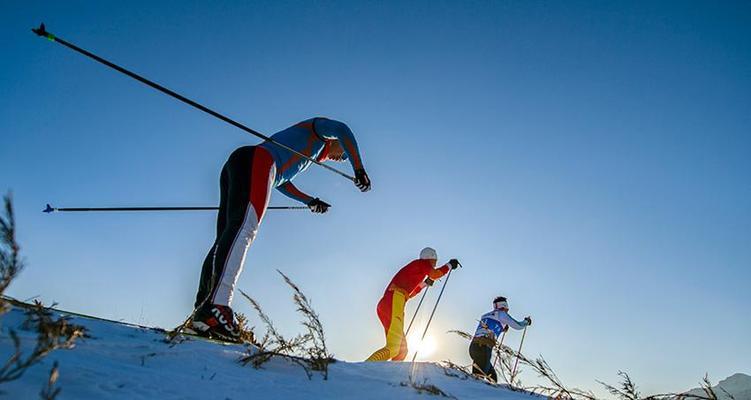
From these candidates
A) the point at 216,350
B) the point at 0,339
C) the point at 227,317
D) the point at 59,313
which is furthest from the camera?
the point at 227,317

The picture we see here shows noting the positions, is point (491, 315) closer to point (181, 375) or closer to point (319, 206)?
point (319, 206)

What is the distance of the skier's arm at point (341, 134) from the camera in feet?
12.0

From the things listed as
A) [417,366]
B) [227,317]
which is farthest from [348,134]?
[417,366]

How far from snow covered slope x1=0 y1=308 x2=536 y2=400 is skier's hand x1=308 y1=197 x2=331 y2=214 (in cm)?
250

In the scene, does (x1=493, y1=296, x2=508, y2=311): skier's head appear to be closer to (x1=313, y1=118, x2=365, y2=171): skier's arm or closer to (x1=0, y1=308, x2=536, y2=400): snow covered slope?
(x1=313, y1=118, x2=365, y2=171): skier's arm

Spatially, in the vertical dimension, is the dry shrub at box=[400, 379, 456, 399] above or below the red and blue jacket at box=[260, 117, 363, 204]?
below

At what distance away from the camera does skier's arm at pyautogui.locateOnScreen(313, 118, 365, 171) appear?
3658mm

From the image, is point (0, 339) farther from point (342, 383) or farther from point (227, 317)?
point (227, 317)

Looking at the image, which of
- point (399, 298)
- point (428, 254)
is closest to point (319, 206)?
point (399, 298)

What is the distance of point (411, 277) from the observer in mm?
6141

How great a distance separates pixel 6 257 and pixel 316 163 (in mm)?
3073

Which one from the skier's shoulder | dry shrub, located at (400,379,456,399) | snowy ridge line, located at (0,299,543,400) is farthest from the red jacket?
dry shrub, located at (400,379,456,399)

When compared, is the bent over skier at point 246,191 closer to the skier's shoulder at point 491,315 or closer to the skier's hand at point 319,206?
the skier's hand at point 319,206

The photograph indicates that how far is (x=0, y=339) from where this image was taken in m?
1.33
